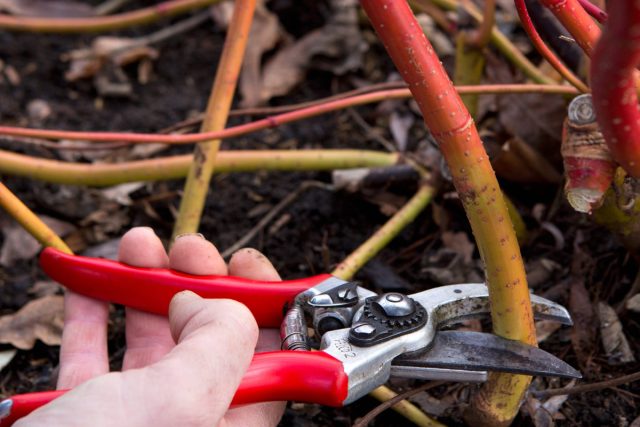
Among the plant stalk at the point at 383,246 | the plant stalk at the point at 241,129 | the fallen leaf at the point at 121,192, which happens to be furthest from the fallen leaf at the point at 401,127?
the fallen leaf at the point at 121,192

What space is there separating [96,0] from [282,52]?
2.74 ft

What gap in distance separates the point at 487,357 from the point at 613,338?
1.55 ft

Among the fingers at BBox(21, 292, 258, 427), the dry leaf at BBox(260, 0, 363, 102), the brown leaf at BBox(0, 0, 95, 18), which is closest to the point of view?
the fingers at BBox(21, 292, 258, 427)

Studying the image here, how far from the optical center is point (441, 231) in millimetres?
1896

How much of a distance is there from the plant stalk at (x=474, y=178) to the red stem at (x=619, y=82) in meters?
0.18

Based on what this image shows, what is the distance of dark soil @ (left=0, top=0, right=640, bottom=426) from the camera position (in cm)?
157

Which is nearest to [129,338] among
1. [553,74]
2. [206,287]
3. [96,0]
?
[206,287]

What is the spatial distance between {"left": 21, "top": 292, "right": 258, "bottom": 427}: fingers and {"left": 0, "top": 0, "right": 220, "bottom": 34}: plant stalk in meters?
1.51

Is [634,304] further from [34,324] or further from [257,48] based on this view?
[257,48]

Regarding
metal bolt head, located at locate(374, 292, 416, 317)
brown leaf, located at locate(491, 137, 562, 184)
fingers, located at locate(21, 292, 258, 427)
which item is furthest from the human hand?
brown leaf, located at locate(491, 137, 562, 184)

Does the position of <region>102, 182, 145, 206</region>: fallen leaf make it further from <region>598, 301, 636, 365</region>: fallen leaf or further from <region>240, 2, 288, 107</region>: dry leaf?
<region>598, 301, 636, 365</region>: fallen leaf

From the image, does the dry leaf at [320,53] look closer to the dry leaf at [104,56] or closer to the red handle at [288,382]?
the dry leaf at [104,56]

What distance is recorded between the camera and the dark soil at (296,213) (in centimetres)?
157

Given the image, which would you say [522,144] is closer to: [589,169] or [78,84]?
[589,169]
